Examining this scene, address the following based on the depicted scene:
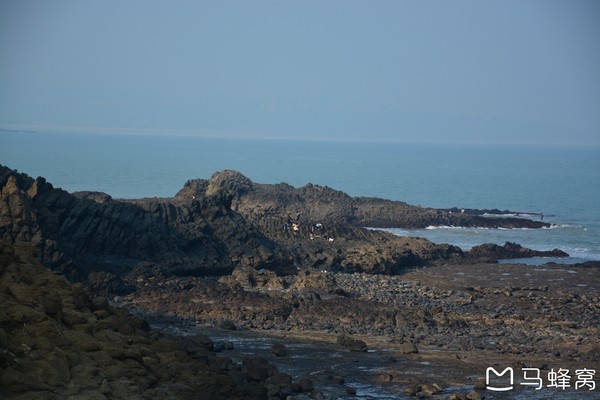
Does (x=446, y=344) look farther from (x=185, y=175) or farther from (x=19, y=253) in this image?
(x=185, y=175)

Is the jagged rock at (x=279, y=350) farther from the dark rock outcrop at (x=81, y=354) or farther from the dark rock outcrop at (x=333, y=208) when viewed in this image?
the dark rock outcrop at (x=333, y=208)

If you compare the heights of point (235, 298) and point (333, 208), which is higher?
point (333, 208)

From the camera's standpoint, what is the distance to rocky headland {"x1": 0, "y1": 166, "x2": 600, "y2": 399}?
14.4 m

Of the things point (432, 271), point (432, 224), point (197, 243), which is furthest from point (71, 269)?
point (432, 224)

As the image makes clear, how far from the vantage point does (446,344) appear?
23047 millimetres

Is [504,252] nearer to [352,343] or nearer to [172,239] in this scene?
[172,239]

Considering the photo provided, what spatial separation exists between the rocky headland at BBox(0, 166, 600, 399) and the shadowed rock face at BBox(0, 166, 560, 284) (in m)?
0.07

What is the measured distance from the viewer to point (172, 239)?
35469 mm

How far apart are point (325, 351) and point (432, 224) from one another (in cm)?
4271

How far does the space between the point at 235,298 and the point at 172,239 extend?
8.27 metres

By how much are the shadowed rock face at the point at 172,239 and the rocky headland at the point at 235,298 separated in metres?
0.07
